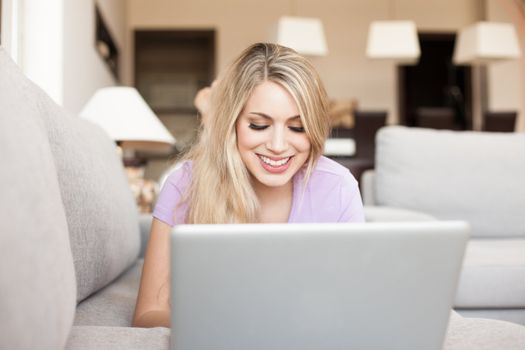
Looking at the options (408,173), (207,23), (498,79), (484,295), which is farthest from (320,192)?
(498,79)

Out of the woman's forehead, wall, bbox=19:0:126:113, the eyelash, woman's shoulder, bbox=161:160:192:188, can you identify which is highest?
wall, bbox=19:0:126:113

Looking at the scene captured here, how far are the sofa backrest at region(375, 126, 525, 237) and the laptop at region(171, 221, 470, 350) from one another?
1.70 m

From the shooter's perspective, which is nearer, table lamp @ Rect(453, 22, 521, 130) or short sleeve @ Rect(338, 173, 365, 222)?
short sleeve @ Rect(338, 173, 365, 222)

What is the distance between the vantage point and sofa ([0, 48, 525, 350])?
0.55 meters

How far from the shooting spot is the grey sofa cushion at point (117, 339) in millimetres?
710

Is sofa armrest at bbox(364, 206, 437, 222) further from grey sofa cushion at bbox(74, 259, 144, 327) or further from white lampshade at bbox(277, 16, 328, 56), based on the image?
white lampshade at bbox(277, 16, 328, 56)

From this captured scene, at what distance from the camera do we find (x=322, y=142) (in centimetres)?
118

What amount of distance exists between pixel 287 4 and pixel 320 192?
18.4ft

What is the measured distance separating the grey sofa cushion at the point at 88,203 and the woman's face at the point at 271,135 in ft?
1.09

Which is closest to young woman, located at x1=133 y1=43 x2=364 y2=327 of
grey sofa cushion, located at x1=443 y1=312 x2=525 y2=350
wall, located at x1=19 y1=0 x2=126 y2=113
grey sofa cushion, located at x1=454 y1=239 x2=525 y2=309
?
grey sofa cushion, located at x1=443 y1=312 x2=525 y2=350

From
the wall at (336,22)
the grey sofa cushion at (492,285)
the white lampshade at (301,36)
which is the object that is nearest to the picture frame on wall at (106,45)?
the wall at (336,22)

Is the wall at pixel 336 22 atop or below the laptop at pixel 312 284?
atop

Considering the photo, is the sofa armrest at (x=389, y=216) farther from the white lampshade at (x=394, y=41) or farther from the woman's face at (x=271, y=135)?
the white lampshade at (x=394, y=41)

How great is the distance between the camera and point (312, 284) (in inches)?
22.7
